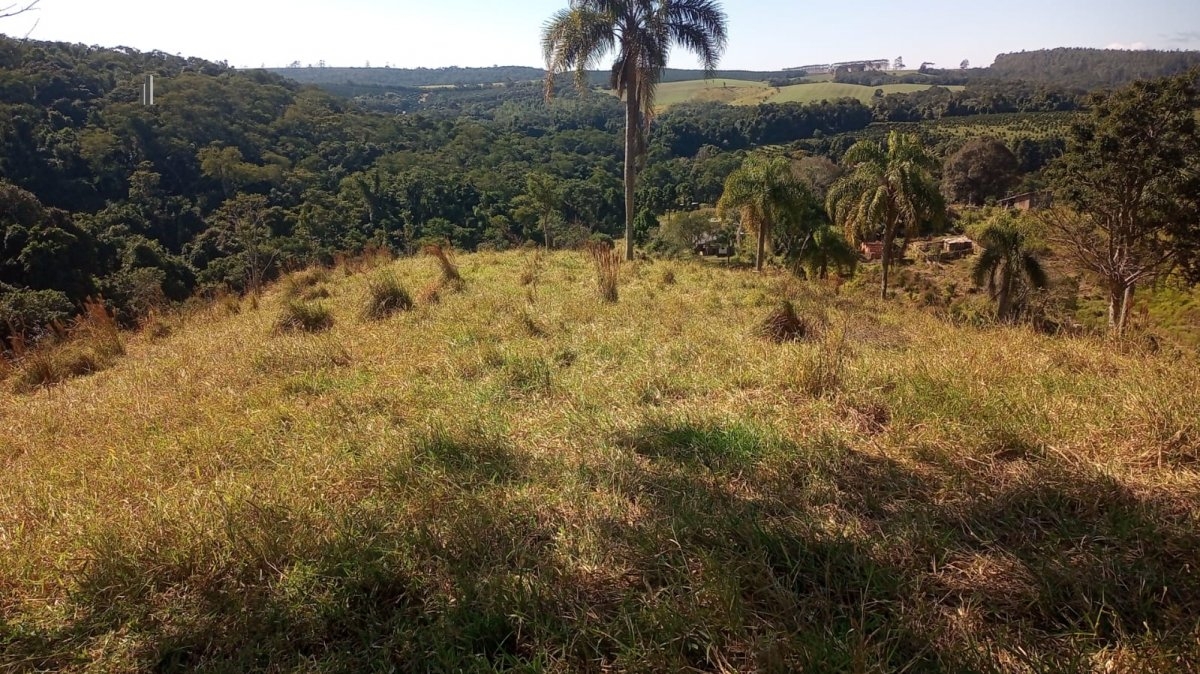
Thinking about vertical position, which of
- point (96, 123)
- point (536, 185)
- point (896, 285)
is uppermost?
point (96, 123)

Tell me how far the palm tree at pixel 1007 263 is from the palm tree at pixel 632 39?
1053cm

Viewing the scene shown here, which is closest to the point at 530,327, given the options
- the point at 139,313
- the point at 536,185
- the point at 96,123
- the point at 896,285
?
the point at 139,313

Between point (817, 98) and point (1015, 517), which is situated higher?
point (817, 98)

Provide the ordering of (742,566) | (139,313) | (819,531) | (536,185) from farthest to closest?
(536,185)
(139,313)
(819,531)
(742,566)

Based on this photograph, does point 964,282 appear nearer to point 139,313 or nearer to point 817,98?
point 139,313

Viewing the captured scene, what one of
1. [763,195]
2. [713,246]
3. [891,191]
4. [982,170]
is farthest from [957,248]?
[763,195]

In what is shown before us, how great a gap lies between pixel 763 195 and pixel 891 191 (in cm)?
338

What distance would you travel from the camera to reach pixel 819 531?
2.22 m

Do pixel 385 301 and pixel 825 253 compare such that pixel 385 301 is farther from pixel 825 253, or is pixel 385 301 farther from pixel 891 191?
pixel 825 253

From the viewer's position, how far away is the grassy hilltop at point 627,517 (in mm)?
1803

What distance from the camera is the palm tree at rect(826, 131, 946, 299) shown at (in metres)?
14.5

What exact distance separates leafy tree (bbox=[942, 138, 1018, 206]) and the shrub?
45944 millimetres

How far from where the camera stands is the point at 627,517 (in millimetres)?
2449

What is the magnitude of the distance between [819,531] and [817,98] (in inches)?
4942
